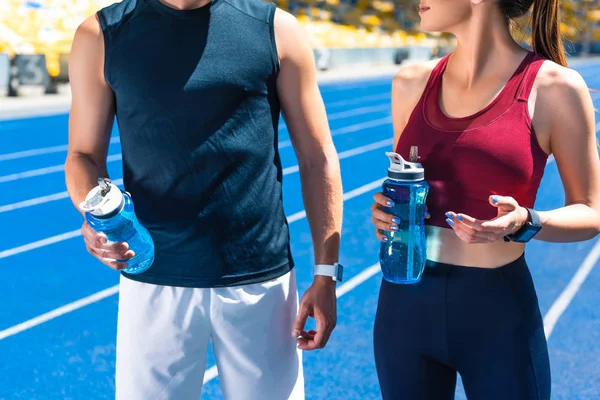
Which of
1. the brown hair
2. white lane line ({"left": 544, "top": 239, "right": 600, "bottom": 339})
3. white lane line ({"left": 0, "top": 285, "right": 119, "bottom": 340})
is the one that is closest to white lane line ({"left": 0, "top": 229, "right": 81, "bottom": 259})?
white lane line ({"left": 0, "top": 285, "right": 119, "bottom": 340})

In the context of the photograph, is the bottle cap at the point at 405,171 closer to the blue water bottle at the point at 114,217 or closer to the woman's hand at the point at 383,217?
the woman's hand at the point at 383,217

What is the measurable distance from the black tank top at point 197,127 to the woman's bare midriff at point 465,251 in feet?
1.36

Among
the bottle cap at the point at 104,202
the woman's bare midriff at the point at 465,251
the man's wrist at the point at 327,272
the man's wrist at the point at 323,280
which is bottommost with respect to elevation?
the man's wrist at the point at 323,280

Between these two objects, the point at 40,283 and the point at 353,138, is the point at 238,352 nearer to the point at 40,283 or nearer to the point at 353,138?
the point at 40,283

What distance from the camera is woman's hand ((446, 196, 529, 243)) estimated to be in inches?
71.1

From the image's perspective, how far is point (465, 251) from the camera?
80.5 inches

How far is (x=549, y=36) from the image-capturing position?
6.91 feet

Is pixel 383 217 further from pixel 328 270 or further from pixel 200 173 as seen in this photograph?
pixel 200 173

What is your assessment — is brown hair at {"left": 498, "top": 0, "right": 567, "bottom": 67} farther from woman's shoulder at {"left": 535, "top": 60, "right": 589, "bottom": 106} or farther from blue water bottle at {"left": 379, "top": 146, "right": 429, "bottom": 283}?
blue water bottle at {"left": 379, "top": 146, "right": 429, "bottom": 283}

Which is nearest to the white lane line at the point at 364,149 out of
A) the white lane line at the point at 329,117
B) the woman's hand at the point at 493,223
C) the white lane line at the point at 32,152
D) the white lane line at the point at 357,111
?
the white lane line at the point at 329,117

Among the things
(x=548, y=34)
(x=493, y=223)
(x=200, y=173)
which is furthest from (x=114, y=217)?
(x=548, y=34)

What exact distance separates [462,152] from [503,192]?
134mm

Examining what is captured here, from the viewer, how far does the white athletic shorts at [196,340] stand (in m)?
2.10

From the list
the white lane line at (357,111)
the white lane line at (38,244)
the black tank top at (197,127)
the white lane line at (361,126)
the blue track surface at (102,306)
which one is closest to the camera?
the black tank top at (197,127)
